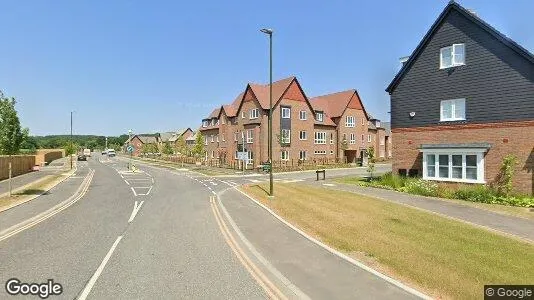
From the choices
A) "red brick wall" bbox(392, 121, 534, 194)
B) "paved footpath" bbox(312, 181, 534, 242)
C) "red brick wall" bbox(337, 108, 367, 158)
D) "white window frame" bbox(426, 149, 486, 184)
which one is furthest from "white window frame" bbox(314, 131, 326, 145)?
"paved footpath" bbox(312, 181, 534, 242)

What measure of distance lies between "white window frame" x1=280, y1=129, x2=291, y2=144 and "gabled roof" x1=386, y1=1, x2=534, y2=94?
23.7 meters

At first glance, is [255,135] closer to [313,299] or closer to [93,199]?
[93,199]

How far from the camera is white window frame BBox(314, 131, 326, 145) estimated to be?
60044 millimetres

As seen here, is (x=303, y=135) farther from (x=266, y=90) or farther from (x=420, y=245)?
(x=420, y=245)

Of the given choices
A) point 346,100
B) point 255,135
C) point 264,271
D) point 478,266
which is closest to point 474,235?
point 478,266

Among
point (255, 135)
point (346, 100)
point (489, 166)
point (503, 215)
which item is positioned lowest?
point (503, 215)

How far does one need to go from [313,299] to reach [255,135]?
4630 cm

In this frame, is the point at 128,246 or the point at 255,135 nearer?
the point at 128,246

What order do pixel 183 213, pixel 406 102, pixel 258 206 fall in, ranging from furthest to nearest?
1. pixel 406 102
2. pixel 258 206
3. pixel 183 213

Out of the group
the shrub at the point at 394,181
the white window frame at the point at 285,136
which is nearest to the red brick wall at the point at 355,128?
the white window frame at the point at 285,136

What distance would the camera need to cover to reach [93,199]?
887 inches

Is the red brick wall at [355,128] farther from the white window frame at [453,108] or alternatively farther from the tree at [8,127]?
the tree at [8,127]

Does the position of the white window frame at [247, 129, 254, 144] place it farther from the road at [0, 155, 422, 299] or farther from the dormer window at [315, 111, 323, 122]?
the road at [0, 155, 422, 299]

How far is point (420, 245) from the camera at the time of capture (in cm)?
1152
